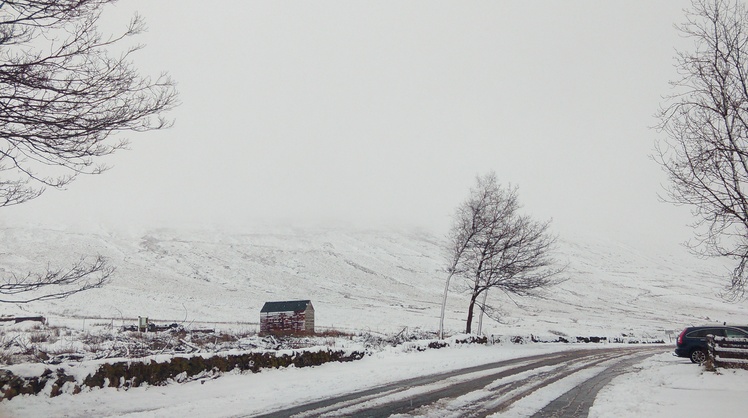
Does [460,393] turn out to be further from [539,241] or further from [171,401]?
[539,241]

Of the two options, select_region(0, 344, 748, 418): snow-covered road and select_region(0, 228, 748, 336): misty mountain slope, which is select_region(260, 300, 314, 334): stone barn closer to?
select_region(0, 228, 748, 336): misty mountain slope

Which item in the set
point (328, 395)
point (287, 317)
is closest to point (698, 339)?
point (328, 395)

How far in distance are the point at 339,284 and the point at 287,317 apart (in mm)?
48270

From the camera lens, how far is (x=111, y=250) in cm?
9900

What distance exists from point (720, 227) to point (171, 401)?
14370 mm

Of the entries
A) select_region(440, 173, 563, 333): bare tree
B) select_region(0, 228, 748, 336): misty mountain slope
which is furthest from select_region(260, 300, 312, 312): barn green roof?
select_region(440, 173, 563, 333): bare tree

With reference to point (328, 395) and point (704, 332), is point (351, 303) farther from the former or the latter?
point (328, 395)

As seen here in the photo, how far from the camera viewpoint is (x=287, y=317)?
4478 cm

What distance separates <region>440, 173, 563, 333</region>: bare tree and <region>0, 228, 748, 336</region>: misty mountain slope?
13.2 m

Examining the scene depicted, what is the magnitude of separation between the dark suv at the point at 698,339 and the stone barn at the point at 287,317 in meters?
30.6

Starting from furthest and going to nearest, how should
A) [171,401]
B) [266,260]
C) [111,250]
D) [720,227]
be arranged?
[266,260] → [111,250] → [720,227] → [171,401]

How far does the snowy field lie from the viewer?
9.85 m

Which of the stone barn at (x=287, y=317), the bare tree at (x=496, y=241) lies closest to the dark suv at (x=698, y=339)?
the bare tree at (x=496, y=241)

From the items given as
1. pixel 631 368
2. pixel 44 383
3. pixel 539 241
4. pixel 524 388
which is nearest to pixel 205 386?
pixel 44 383
